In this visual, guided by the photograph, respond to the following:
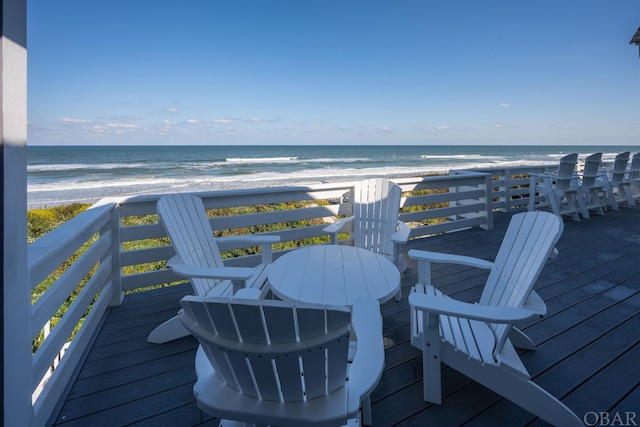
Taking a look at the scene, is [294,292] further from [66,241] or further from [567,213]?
[567,213]

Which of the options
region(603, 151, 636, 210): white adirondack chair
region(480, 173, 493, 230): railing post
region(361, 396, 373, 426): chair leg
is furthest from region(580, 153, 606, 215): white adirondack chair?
region(361, 396, 373, 426): chair leg

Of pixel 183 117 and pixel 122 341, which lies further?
pixel 183 117

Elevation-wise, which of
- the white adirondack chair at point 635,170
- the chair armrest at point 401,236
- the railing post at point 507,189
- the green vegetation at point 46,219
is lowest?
the green vegetation at point 46,219

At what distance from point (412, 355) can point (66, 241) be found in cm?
176

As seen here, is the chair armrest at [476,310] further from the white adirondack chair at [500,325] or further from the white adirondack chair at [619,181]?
the white adirondack chair at [619,181]

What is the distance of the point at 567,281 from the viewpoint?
2688 millimetres

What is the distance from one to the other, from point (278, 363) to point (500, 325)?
1.08m

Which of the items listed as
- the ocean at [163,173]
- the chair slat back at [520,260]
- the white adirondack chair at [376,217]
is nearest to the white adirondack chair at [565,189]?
the white adirondack chair at [376,217]

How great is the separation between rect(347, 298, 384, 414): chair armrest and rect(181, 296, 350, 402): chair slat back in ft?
0.15

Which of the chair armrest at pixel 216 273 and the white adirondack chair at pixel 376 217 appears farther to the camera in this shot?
the white adirondack chair at pixel 376 217

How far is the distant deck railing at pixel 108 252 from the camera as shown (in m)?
1.26

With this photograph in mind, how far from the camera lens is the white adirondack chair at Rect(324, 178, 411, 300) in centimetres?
284

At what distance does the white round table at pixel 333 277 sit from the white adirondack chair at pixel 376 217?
2.22 feet

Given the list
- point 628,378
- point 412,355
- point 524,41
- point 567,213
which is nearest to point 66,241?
point 412,355
